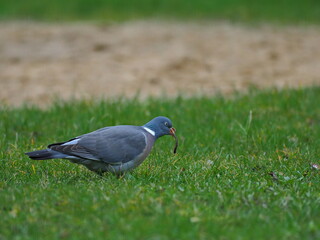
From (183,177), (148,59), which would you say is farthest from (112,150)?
(148,59)

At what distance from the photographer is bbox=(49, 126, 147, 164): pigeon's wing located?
563 centimetres

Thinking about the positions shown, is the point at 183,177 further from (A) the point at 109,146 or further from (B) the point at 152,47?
(B) the point at 152,47

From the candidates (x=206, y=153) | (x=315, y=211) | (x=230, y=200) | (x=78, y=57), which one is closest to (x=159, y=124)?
(x=206, y=153)

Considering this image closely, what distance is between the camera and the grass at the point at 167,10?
1773cm

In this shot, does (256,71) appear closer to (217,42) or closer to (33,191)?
(217,42)

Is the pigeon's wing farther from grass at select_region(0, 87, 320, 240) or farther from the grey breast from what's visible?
grass at select_region(0, 87, 320, 240)

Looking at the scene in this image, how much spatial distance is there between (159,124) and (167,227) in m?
1.97

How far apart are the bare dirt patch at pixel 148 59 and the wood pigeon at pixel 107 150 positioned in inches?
176

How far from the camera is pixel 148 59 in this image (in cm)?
1352

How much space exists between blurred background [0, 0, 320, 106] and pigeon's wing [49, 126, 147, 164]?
11.6 ft

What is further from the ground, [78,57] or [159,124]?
[159,124]

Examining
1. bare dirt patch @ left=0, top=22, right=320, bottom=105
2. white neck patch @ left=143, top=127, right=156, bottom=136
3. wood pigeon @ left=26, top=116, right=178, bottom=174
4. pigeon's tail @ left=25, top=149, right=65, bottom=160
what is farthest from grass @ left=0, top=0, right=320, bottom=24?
pigeon's tail @ left=25, top=149, right=65, bottom=160

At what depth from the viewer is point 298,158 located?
652cm

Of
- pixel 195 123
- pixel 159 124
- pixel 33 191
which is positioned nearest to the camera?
pixel 33 191
